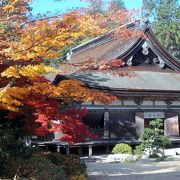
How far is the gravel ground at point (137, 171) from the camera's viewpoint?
1177 centimetres

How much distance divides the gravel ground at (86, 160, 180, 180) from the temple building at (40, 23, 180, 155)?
328cm

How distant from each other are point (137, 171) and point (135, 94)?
20.3 feet

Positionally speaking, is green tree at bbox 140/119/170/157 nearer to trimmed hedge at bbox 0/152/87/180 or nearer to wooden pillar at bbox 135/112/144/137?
wooden pillar at bbox 135/112/144/137

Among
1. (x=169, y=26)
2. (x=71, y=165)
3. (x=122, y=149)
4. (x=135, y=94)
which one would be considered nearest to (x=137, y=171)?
(x=71, y=165)

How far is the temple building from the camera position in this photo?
1844cm

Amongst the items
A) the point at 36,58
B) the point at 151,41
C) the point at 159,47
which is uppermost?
the point at 151,41

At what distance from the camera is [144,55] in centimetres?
2180

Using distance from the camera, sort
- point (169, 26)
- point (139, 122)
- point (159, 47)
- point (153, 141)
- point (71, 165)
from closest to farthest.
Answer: point (71, 165) → point (153, 141) → point (139, 122) → point (159, 47) → point (169, 26)

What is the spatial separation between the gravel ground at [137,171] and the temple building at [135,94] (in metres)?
3.28

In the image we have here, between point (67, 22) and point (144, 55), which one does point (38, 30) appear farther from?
point (144, 55)

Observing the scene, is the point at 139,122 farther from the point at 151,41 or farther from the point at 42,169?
the point at 42,169

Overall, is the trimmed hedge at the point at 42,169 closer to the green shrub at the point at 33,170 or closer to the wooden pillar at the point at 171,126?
the green shrub at the point at 33,170

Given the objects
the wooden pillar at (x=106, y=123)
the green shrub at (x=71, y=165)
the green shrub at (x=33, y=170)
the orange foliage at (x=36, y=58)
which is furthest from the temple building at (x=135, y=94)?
the green shrub at (x=33, y=170)

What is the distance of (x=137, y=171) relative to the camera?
13117 mm
